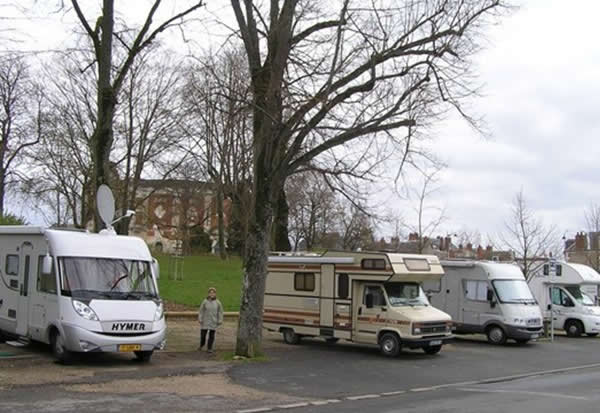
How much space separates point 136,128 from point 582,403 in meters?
30.4

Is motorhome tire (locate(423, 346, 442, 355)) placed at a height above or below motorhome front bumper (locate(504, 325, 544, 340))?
below

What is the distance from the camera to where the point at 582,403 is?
37.9 ft

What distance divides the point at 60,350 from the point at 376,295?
28.1 ft

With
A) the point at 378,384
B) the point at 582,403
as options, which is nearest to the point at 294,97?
the point at 378,384

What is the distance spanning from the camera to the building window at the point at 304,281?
21156 millimetres

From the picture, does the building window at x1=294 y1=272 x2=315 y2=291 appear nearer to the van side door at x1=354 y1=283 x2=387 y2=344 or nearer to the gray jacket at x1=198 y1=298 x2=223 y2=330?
the van side door at x1=354 y1=283 x2=387 y2=344

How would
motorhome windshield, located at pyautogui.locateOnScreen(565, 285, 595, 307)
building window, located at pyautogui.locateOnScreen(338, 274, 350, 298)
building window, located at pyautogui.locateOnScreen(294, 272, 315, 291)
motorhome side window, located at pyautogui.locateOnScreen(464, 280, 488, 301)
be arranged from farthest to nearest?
motorhome windshield, located at pyautogui.locateOnScreen(565, 285, 595, 307), motorhome side window, located at pyautogui.locateOnScreen(464, 280, 488, 301), building window, located at pyautogui.locateOnScreen(294, 272, 315, 291), building window, located at pyautogui.locateOnScreen(338, 274, 350, 298)

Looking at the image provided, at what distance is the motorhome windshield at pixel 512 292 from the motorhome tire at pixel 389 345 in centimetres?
653

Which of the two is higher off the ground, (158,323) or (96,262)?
(96,262)

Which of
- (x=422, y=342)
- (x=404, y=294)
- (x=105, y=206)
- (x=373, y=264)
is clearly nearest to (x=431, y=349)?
(x=422, y=342)

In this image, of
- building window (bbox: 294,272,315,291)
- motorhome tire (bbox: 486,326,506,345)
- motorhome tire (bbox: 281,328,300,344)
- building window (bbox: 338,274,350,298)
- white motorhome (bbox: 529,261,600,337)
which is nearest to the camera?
building window (bbox: 338,274,350,298)

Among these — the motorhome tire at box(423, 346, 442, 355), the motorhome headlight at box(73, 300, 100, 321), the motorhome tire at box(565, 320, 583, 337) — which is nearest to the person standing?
the motorhome headlight at box(73, 300, 100, 321)

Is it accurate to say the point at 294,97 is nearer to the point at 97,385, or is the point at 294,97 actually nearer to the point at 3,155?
the point at 97,385

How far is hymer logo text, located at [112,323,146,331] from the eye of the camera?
1481 cm
